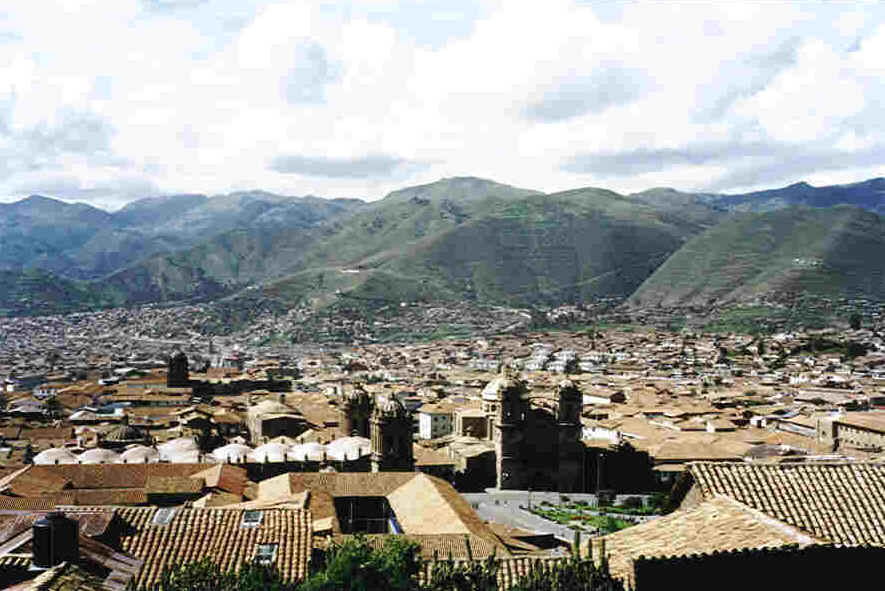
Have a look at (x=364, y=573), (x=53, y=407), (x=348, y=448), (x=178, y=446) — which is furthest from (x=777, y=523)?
(x=53, y=407)

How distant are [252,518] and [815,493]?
31.3 ft

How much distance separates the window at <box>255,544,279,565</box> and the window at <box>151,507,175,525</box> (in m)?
2.10

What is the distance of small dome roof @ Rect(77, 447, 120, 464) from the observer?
148ft

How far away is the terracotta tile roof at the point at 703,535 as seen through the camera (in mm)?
11062

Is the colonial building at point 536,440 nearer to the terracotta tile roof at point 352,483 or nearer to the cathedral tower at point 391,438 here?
the cathedral tower at point 391,438

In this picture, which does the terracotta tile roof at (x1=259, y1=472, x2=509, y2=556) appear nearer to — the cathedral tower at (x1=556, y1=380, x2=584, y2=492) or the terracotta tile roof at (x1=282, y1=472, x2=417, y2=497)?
the terracotta tile roof at (x1=282, y1=472, x2=417, y2=497)

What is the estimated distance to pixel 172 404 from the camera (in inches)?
3022

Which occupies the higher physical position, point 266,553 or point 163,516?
point 163,516

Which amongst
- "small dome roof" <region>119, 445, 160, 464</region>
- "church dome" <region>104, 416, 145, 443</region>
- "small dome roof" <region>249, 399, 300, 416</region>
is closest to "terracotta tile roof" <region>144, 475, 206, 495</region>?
"small dome roof" <region>119, 445, 160, 464</region>

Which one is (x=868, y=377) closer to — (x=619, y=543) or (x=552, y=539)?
(x=552, y=539)

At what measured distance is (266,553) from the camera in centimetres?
1525

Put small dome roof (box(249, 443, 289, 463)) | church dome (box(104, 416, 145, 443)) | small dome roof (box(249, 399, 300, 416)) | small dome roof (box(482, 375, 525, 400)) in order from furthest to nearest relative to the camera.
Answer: small dome roof (box(249, 399, 300, 416)), church dome (box(104, 416, 145, 443)), small dome roof (box(482, 375, 525, 400)), small dome roof (box(249, 443, 289, 463))

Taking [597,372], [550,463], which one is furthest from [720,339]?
[550,463]

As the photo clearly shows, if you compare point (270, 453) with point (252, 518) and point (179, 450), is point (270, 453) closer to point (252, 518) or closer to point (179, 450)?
point (179, 450)
